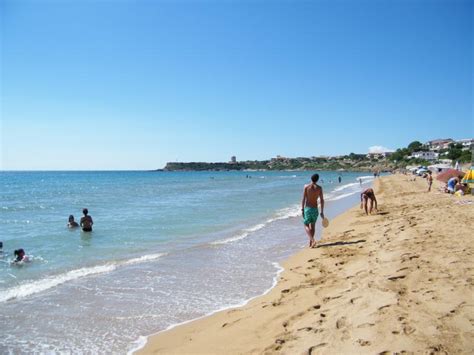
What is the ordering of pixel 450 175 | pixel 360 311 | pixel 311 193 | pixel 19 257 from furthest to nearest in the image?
pixel 450 175
pixel 19 257
pixel 311 193
pixel 360 311

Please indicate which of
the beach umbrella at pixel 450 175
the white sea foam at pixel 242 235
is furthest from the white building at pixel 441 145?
the white sea foam at pixel 242 235

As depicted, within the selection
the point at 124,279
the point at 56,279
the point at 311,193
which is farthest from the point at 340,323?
the point at 56,279

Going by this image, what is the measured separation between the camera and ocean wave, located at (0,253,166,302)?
6.96 metres

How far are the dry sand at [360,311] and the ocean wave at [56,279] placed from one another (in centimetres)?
380

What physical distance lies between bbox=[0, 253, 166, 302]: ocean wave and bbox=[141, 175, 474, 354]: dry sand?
12.5 ft

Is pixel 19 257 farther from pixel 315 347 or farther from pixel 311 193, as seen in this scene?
pixel 315 347

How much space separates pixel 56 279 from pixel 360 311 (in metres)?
6.74

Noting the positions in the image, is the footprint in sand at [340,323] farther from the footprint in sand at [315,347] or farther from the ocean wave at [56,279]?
the ocean wave at [56,279]

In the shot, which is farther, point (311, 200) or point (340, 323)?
point (311, 200)

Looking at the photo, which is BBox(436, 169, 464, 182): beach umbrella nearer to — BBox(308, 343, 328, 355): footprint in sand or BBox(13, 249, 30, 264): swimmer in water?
BBox(308, 343, 328, 355): footprint in sand

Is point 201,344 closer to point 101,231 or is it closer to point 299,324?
point 299,324

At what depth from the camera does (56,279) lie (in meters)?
7.94

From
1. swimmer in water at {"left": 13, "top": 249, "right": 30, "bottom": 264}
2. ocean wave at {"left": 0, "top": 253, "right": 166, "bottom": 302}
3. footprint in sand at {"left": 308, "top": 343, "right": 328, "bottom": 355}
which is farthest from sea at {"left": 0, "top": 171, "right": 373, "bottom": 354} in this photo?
footprint in sand at {"left": 308, "top": 343, "right": 328, "bottom": 355}

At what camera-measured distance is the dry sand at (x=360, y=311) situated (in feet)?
11.4
